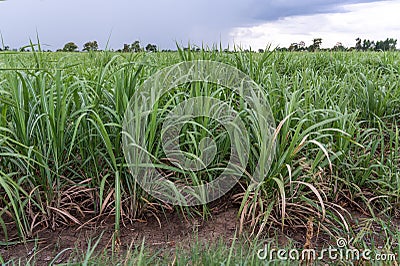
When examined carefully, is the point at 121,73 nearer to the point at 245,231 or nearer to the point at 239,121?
the point at 239,121

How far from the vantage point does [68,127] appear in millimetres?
1762

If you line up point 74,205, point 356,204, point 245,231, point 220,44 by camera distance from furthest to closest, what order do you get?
point 220,44
point 356,204
point 74,205
point 245,231

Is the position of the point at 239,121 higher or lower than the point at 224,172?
higher

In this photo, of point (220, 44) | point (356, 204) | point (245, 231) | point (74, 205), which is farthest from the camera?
point (220, 44)

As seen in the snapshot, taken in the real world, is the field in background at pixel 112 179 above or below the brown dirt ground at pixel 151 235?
above

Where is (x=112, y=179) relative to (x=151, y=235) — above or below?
above

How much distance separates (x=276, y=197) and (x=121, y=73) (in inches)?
37.1

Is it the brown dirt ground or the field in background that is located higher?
the field in background

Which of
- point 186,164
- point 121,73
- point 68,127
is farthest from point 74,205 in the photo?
Answer: point 121,73

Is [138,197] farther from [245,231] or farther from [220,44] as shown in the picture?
[220,44]

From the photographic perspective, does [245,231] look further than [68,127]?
No

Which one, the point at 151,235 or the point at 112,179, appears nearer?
the point at 151,235

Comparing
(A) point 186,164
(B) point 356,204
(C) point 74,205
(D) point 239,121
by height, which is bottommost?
(B) point 356,204

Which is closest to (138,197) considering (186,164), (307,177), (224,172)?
(186,164)
